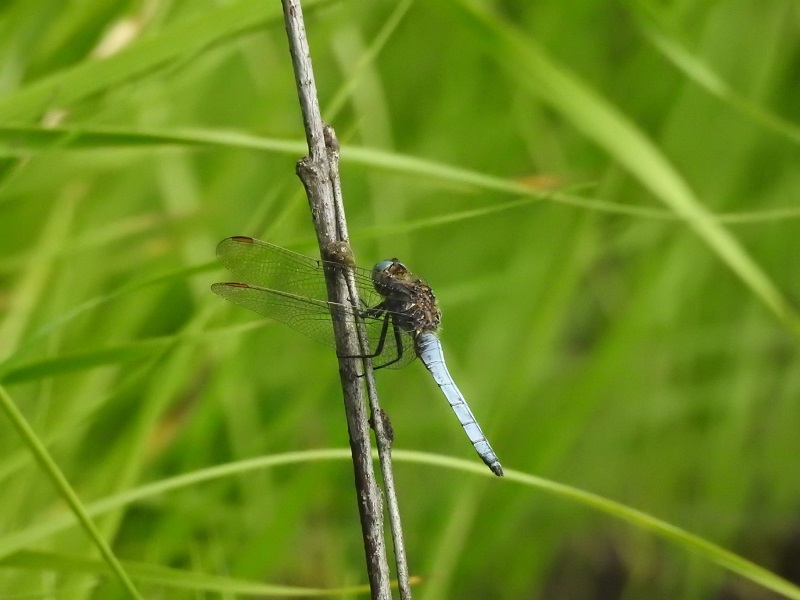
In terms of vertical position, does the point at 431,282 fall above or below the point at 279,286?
above

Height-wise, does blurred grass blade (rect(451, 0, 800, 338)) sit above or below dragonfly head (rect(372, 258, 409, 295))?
above

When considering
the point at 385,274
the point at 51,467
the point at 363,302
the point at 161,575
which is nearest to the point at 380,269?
the point at 385,274

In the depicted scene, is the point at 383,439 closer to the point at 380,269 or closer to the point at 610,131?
the point at 380,269

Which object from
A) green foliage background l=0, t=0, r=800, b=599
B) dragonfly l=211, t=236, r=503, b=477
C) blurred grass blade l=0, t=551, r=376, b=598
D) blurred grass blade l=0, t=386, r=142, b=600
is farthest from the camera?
dragonfly l=211, t=236, r=503, b=477

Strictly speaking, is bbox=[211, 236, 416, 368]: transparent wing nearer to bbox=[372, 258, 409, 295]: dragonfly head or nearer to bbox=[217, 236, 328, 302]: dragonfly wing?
bbox=[217, 236, 328, 302]: dragonfly wing

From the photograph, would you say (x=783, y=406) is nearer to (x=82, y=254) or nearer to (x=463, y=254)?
(x=463, y=254)

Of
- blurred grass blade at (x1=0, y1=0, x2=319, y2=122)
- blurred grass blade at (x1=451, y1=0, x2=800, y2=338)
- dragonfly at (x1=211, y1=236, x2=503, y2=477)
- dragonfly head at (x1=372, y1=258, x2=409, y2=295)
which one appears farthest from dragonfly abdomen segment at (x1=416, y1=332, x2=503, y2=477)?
blurred grass blade at (x1=0, y1=0, x2=319, y2=122)

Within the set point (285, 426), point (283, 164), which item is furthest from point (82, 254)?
point (283, 164)
